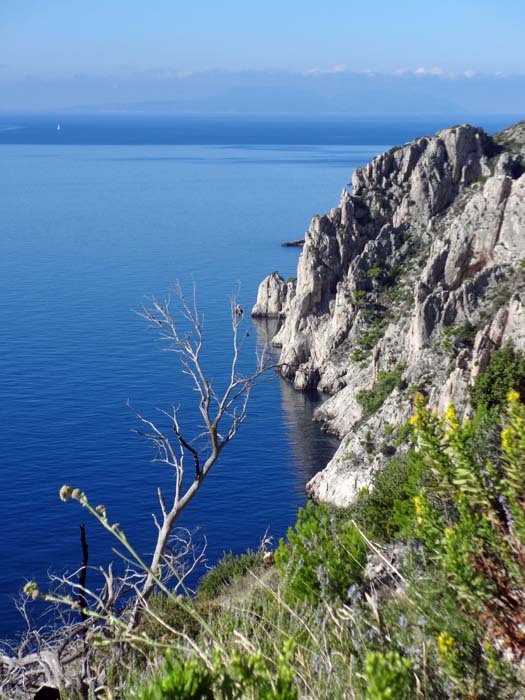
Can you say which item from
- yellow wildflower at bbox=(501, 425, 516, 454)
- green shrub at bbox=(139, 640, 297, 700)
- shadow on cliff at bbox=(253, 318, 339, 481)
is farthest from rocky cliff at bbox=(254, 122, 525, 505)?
green shrub at bbox=(139, 640, 297, 700)

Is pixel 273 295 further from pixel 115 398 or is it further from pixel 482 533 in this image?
pixel 482 533

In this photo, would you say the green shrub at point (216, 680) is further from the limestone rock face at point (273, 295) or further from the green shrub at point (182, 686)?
the limestone rock face at point (273, 295)

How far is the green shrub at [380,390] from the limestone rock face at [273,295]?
37.8 metres

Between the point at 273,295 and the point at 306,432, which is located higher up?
the point at 273,295

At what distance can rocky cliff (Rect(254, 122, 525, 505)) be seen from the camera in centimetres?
7069

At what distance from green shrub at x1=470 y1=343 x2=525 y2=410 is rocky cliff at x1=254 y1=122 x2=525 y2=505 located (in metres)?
2.04

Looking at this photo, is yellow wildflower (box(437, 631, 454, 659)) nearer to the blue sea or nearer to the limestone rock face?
the blue sea

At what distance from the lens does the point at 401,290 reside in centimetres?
9925

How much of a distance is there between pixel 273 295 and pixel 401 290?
27275 millimetres

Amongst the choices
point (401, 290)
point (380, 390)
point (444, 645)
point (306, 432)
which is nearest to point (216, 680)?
point (444, 645)

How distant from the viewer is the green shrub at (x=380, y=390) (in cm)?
8038

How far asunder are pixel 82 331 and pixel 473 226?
48170mm

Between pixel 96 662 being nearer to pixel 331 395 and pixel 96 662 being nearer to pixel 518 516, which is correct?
pixel 518 516

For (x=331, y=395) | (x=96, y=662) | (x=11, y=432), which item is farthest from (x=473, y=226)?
(x=96, y=662)
